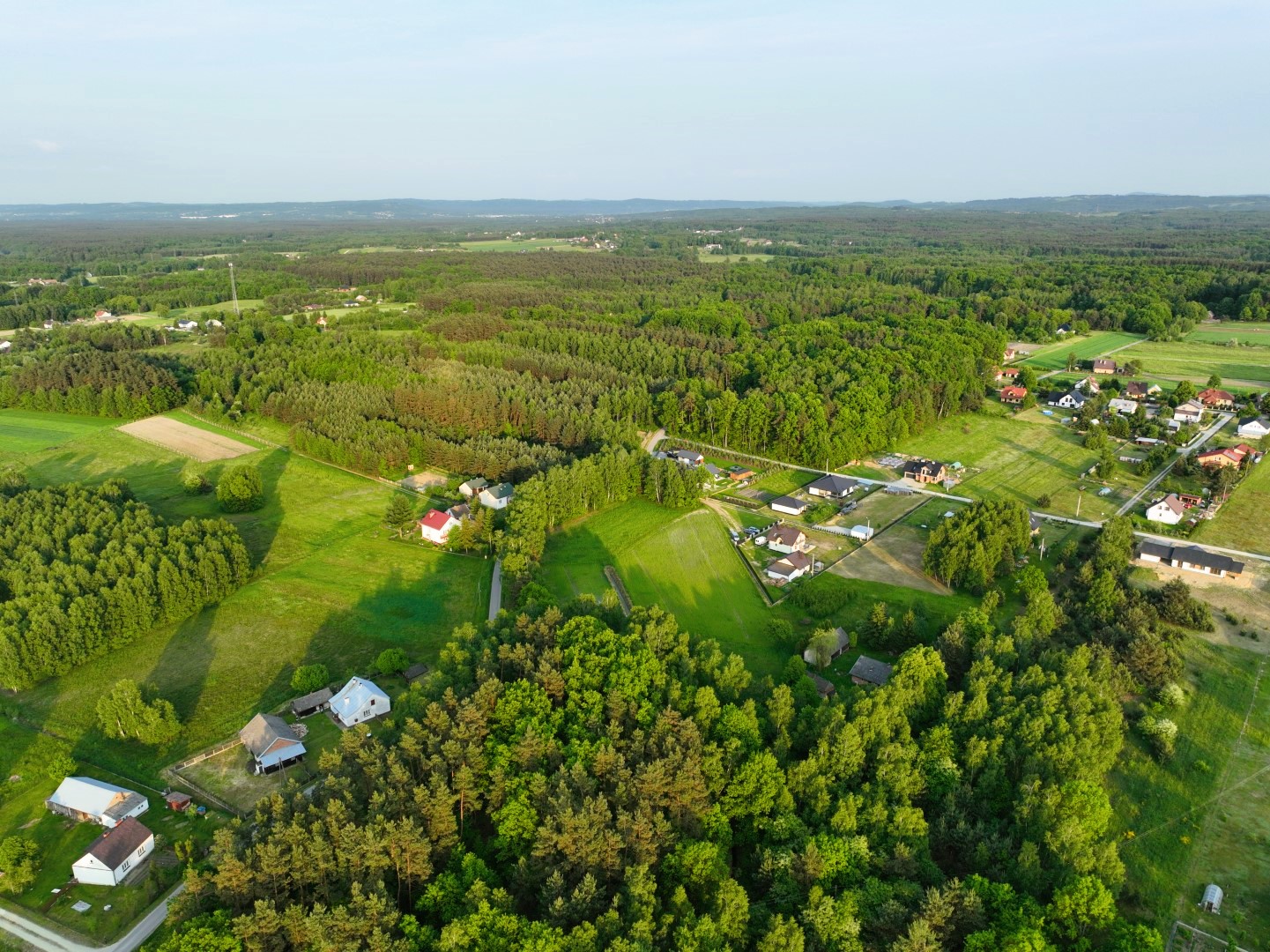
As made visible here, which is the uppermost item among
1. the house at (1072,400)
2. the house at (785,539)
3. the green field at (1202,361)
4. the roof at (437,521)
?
the green field at (1202,361)

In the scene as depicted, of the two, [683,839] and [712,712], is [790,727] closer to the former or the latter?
[712,712]

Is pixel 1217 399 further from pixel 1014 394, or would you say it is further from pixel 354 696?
pixel 354 696

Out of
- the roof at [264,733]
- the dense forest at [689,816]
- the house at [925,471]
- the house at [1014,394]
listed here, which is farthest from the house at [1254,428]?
the roof at [264,733]

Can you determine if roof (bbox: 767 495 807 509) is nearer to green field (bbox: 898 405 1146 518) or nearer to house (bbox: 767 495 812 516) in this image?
house (bbox: 767 495 812 516)

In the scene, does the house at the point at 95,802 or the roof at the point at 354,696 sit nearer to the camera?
the house at the point at 95,802

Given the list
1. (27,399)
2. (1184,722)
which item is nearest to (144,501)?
(27,399)

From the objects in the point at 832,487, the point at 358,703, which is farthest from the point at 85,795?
the point at 832,487

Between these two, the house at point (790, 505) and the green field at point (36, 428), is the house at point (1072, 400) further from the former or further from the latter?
the green field at point (36, 428)
